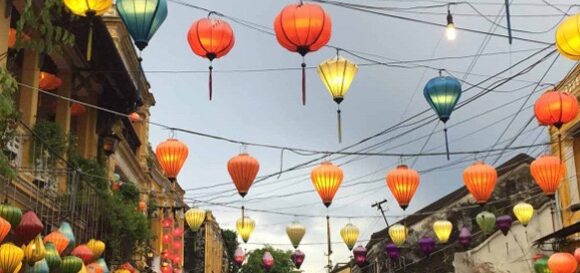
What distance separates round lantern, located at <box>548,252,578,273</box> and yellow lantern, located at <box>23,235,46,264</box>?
1098 cm

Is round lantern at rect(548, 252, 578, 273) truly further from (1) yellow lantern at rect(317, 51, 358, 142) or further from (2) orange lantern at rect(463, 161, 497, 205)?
(1) yellow lantern at rect(317, 51, 358, 142)

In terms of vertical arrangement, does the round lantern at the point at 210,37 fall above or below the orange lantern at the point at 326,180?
above

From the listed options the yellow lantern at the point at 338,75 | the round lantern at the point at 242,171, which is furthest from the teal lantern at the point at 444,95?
the round lantern at the point at 242,171

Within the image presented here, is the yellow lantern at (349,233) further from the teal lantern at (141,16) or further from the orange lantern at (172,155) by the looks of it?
the teal lantern at (141,16)

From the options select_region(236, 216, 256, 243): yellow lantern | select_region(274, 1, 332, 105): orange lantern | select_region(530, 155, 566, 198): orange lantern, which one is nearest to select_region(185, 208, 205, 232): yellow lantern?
select_region(236, 216, 256, 243): yellow lantern

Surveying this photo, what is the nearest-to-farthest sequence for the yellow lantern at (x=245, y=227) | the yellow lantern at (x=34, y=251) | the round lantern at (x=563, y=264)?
the yellow lantern at (x=34, y=251) → the round lantern at (x=563, y=264) → the yellow lantern at (x=245, y=227)

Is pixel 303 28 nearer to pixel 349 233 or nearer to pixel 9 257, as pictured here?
pixel 9 257

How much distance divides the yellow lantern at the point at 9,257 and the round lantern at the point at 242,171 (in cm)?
367

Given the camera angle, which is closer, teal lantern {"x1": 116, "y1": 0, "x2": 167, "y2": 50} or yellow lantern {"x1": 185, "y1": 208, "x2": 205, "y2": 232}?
teal lantern {"x1": 116, "y1": 0, "x2": 167, "y2": 50}

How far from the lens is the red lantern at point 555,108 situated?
406 inches

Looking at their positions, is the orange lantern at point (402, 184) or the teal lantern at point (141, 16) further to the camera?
the orange lantern at point (402, 184)

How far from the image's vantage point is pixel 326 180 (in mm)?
11844

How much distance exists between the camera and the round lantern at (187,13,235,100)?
896 cm

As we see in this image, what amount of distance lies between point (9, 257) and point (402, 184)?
6.46m
